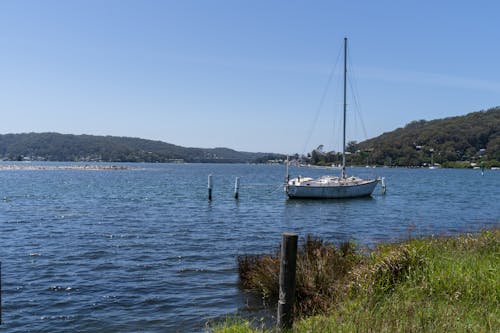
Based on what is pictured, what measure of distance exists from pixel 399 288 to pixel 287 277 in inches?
112

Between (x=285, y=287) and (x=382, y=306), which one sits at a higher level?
(x=285, y=287)

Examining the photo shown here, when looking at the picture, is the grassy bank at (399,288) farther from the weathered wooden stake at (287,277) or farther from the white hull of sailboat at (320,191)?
the white hull of sailboat at (320,191)

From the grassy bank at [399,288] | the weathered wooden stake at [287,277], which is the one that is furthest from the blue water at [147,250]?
the weathered wooden stake at [287,277]

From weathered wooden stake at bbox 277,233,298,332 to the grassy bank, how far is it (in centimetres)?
31

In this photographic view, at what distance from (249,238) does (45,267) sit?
9339 millimetres

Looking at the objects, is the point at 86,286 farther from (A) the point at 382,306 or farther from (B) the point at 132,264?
(A) the point at 382,306

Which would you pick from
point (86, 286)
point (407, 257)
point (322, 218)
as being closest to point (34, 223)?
point (86, 286)

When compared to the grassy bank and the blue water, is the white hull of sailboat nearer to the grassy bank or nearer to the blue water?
the blue water

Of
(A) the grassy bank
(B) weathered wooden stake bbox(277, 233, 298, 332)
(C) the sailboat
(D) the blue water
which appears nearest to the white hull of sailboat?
A: (C) the sailboat

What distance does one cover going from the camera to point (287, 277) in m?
6.81

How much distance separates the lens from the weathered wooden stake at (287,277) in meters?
6.66

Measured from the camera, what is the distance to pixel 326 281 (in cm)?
1020

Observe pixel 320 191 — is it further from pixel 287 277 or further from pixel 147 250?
pixel 287 277

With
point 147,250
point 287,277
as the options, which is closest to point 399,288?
point 287,277
